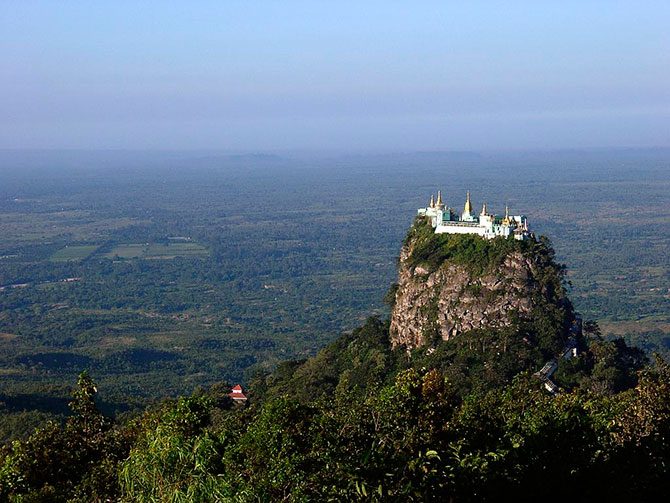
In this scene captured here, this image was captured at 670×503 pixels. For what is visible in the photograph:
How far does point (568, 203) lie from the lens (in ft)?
593

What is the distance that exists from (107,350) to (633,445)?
201 feet

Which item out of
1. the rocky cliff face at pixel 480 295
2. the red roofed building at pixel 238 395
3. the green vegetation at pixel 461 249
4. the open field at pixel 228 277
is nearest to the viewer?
the rocky cliff face at pixel 480 295

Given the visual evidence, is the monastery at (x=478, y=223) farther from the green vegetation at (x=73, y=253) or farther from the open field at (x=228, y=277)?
the green vegetation at (x=73, y=253)

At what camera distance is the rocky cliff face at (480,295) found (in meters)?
40.1

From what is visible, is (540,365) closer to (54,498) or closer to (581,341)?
(581,341)

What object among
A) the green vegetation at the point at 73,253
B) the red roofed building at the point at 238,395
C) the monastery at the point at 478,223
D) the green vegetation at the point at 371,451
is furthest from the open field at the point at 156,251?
the green vegetation at the point at 371,451

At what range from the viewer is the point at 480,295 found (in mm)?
40531

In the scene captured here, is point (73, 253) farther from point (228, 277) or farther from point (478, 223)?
point (478, 223)

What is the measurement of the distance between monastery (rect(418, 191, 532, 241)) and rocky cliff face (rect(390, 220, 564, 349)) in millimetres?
958

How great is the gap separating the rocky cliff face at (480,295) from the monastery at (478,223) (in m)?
0.96

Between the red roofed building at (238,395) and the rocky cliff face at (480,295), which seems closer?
the rocky cliff face at (480,295)

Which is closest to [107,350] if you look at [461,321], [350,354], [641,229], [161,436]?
[350,354]

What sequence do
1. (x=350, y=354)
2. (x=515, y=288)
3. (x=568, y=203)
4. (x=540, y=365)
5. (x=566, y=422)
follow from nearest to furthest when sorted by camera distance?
1. (x=566, y=422)
2. (x=540, y=365)
3. (x=515, y=288)
4. (x=350, y=354)
5. (x=568, y=203)

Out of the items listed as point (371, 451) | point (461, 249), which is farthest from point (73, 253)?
point (371, 451)
